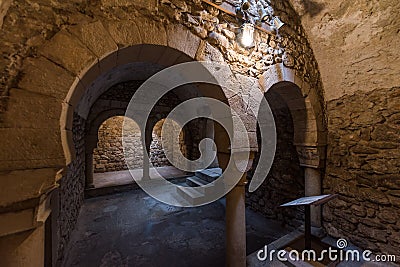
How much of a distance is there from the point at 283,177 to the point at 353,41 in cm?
269

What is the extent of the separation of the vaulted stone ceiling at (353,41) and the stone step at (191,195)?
3.52m

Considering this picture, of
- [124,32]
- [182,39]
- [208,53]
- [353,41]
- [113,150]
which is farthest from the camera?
[113,150]

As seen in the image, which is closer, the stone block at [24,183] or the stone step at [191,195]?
the stone block at [24,183]

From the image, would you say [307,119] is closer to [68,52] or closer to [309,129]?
[309,129]

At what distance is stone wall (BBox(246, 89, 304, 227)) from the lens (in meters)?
3.70

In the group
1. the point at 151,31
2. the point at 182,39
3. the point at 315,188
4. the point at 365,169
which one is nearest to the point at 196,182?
the point at 315,188

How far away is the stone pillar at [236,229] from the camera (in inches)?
86.5

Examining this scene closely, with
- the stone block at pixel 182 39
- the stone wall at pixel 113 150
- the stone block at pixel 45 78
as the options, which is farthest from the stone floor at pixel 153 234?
the stone wall at pixel 113 150

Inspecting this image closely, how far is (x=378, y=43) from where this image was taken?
92.3 inches

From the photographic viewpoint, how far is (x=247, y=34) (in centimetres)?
211

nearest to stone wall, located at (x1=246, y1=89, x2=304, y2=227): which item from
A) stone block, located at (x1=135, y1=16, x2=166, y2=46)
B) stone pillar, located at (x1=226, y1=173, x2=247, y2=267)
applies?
stone pillar, located at (x1=226, y1=173, x2=247, y2=267)

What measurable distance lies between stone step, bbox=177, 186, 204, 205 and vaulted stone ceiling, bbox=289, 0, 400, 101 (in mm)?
3520

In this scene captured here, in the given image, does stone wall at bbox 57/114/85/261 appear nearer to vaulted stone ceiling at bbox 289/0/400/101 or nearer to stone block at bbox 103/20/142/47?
stone block at bbox 103/20/142/47

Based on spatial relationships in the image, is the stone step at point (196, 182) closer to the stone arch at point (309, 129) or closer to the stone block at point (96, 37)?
the stone arch at point (309, 129)
